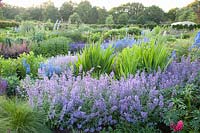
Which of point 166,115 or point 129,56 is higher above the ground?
point 129,56

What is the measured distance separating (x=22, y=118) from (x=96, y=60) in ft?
7.44

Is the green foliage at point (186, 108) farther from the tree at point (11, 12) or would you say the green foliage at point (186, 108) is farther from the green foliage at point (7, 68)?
the tree at point (11, 12)

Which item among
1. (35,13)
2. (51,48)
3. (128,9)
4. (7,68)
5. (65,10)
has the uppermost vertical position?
(128,9)

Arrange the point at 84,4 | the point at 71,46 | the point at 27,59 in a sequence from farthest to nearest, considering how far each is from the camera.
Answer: the point at 84,4, the point at 71,46, the point at 27,59

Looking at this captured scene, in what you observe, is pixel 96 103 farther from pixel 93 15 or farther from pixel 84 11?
pixel 93 15

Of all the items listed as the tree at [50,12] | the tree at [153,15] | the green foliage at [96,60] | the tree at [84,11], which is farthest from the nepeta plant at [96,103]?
the tree at [153,15]

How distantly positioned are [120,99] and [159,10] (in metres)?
58.0

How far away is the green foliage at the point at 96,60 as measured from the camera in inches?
202

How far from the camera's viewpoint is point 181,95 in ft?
11.7

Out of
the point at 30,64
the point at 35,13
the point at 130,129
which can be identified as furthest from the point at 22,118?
the point at 35,13

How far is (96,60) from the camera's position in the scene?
5188 mm

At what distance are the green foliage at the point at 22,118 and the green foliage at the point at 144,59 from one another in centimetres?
169

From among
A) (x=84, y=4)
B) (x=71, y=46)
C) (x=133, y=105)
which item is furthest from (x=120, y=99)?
(x=84, y=4)

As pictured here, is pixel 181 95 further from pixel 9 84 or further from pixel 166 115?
pixel 9 84
